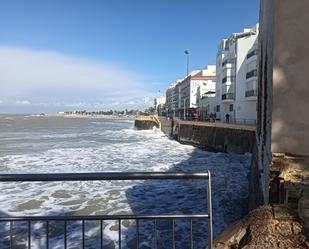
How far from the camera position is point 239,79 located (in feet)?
196

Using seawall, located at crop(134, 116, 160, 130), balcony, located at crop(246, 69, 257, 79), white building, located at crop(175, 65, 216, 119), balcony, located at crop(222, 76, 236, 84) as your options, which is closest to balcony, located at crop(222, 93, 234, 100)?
balcony, located at crop(222, 76, 236, 84)

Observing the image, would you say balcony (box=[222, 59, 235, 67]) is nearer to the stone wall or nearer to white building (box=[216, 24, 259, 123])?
white building (box=[216, 24, 259, 123])

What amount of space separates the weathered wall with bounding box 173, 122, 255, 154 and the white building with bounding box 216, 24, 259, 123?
11.2 meters

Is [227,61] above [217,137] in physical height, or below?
above

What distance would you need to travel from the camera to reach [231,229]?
5.18 metres

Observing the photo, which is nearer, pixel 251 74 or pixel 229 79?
pixel 251 74

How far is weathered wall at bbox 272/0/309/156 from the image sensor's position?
6.50 m

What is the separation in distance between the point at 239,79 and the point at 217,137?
1038 inches

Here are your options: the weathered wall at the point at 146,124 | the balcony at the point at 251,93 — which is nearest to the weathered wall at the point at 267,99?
the balcony at the point at 251,93

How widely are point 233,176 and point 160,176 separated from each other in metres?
15.4

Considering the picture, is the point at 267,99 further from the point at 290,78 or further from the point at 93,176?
the point at 93,176

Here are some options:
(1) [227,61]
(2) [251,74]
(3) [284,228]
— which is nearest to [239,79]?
(1) [227,61]

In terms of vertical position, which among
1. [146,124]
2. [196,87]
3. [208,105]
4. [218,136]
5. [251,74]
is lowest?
[146,124]

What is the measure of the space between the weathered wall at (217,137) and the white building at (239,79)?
36.6 feet
